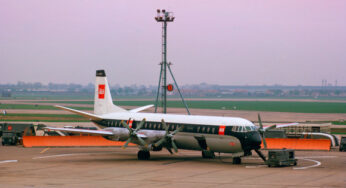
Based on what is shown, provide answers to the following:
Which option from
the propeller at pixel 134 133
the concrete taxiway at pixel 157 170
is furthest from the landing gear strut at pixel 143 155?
the propeller at pixel 134 133

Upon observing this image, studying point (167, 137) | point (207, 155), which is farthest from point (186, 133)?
point (207, 155)

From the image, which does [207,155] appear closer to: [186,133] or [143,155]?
[186,133]

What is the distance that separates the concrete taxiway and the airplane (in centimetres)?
116

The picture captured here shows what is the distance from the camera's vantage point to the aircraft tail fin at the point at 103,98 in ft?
162

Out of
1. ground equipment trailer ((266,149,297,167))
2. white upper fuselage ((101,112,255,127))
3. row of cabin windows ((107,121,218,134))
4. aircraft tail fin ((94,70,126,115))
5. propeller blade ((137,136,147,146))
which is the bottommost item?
ground equipment trailer ((266,149,297,167))

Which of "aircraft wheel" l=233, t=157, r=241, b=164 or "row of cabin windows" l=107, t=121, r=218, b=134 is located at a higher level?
"row of cabin windows" l=107, t=121, r=218, b=134

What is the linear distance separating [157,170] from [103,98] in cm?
1582

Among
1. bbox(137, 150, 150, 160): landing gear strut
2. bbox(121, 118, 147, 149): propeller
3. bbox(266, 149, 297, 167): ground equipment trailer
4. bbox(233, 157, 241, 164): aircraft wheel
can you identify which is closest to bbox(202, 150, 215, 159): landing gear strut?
bbox(233, 157, 241, 164): aircraft wheel

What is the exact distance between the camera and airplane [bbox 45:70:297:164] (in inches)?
1527

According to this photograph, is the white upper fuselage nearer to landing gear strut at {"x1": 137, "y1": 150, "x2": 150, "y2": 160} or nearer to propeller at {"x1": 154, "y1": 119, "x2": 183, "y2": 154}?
propeller at {"x1": 154, "y1": 119, "x2": 183, "y2": 154}

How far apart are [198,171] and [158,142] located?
6.60 metres

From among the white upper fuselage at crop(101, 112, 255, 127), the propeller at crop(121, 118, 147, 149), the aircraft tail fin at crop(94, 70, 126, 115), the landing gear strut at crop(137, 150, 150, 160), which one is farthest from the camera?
the aircraft tail fin at crop(94, 70, 126, 115)

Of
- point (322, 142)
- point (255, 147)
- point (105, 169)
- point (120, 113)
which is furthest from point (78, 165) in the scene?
point (322, 142)

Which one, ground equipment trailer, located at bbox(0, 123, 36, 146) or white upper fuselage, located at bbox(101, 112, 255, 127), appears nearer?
white upper fuselage, located at bbox(101, 112, 255, 127)
